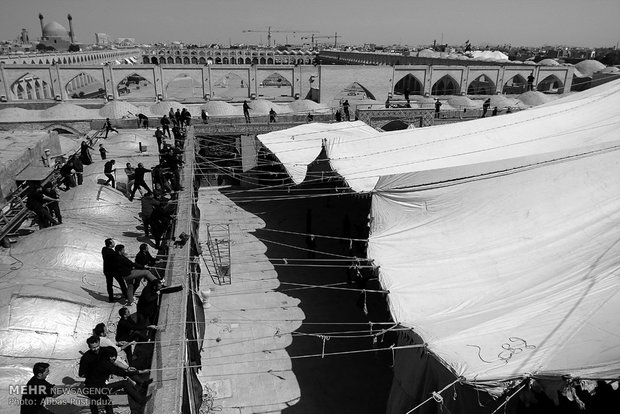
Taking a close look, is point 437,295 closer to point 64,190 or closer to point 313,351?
point 313,351

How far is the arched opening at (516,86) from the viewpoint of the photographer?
3422 cm

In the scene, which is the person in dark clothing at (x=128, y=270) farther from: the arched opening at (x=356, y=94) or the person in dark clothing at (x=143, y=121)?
the arched opening at (x=356, y=94)

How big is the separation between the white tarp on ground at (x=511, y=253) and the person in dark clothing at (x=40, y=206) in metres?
5.60

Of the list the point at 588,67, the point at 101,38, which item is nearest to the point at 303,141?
the point at 588,67

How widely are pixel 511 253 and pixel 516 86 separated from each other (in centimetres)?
3367

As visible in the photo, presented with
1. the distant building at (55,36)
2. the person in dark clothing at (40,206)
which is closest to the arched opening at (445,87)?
the person in dark clothing at (40,206)

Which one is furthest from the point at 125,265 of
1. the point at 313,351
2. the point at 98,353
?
the point at 313,351

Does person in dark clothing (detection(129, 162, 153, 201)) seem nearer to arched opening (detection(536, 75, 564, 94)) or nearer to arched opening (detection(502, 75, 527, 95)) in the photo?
arched opening (detection(502, 75, 527, 95))

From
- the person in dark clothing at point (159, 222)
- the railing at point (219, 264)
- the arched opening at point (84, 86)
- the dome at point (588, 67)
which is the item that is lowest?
the arched opening at point (84, 86)

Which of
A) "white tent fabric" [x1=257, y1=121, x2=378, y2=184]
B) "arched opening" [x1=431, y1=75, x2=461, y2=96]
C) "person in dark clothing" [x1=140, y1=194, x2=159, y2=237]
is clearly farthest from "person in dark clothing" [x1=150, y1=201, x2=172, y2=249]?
"arched opening" [x1=431, y1=75, x2=461, y2=96]

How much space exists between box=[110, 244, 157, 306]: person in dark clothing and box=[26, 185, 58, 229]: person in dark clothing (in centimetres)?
231

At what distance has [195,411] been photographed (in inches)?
244

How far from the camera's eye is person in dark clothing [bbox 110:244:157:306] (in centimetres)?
620

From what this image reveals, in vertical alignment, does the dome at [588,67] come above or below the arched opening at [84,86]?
above
